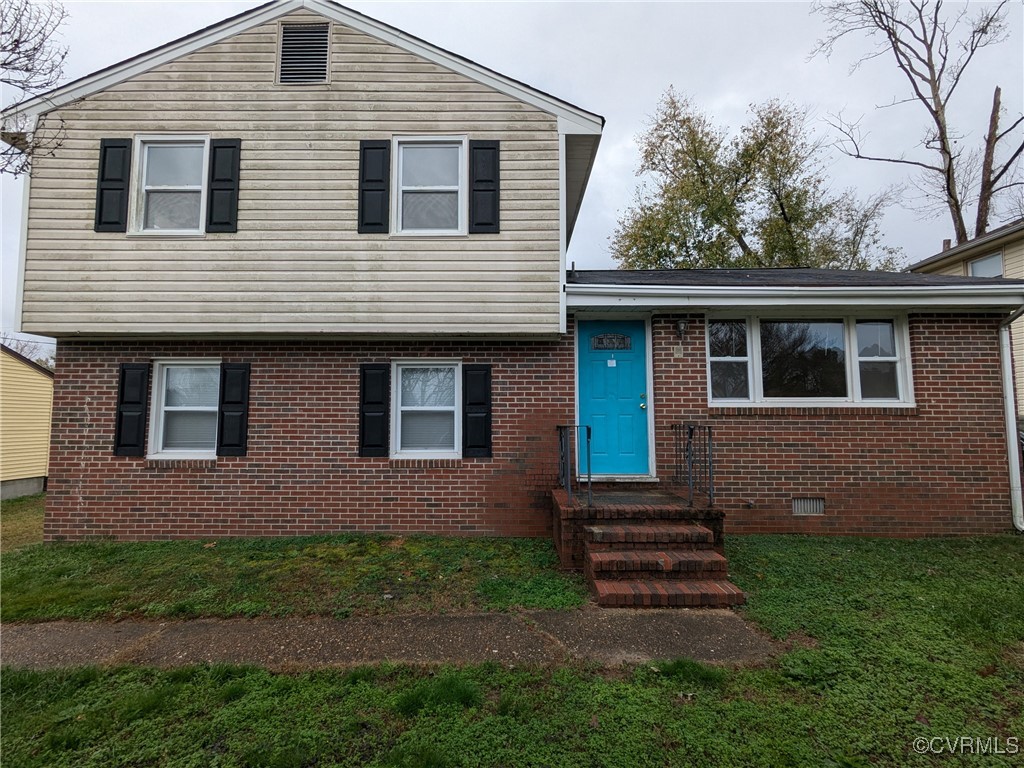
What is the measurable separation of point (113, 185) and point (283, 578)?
5.41m

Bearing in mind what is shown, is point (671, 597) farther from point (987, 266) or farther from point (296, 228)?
point (987, 266)

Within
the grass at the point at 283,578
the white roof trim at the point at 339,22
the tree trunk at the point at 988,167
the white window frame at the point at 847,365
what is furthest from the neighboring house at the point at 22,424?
the tree trunk at the point at 988,167

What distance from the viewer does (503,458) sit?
654cm

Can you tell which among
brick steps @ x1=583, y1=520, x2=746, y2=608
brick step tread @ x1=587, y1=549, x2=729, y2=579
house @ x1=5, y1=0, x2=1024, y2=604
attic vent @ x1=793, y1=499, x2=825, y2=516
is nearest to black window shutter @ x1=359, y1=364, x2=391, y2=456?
house @ x1=5, y1=0, x2=1024, y2=604

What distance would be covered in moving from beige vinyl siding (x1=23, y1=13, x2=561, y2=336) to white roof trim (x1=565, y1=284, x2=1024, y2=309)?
1.95 feet

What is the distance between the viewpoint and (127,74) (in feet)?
21.4

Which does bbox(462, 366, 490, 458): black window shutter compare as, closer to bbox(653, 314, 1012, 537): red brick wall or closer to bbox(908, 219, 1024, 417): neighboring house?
bbox(653, 314, 1012, 537): red brick wall

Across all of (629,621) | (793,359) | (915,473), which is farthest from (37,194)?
(915,473)

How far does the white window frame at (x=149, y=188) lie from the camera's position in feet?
20.9

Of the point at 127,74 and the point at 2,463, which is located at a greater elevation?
the point at 127,74

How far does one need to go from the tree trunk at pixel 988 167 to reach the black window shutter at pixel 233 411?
74.9ft

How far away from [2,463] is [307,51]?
13446 mm

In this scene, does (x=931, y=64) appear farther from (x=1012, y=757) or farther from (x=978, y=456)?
(x=1012, y=757)

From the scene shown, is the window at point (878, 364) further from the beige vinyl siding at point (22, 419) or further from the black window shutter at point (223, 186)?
the beige vinyl siding at point (22, 419)
